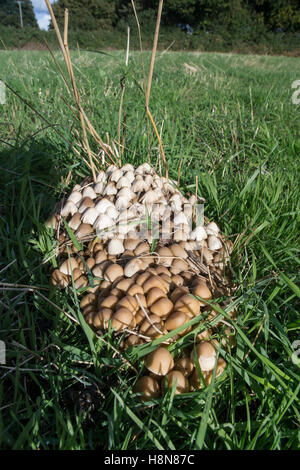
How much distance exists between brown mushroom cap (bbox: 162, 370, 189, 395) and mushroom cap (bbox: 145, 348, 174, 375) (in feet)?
0.06

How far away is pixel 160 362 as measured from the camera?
93cm

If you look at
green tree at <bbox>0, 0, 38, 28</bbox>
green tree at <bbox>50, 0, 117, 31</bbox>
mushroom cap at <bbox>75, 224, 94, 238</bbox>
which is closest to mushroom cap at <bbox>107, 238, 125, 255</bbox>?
mushroom cap at <bbox>75, 224, 94, 238</bbox>

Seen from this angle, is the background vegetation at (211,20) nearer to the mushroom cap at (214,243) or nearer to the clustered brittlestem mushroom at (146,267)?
the clustered brittlestem mushroom at (146,267)

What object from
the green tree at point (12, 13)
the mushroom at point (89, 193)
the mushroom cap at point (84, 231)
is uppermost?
the green tree at point (12, 13)

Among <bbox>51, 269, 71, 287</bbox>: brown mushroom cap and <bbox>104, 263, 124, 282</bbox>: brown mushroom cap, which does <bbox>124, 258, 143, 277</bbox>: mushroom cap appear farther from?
<bbox>51, 269, 71, 287</bbox>: brown mushroom cap

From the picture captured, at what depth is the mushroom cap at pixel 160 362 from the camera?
93 centimetres

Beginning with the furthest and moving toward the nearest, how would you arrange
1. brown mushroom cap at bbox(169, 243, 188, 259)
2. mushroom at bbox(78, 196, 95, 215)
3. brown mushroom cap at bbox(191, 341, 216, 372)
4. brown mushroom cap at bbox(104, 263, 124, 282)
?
mushroom at bbox(78, 196, 95, 215), brown mushroom cap at bbox(169, 243, 188, 259), brown mushroom cap at bbox(104, 263, 124, 282), brown mushroom cap at bbox(191, 341, 216, 372)

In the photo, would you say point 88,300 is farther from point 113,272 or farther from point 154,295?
point 154,295

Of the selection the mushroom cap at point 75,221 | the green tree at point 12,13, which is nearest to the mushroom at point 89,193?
the mushroom cap at point 75,221

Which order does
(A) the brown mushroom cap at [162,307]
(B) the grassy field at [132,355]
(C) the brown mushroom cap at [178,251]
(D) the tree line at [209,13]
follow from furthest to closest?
(D) the tree line at [209,13] → (C) the brown mushroom cap at [178,251] → (A) the brown mushroom cap at [162,307] → (B) the grassy field at [132,355]

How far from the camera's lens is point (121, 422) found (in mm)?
868

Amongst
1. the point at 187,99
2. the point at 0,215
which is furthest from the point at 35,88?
the point at 0,215

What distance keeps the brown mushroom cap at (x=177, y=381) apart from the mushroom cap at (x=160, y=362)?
0.7 inches

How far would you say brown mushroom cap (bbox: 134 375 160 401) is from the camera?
3.01 feet
